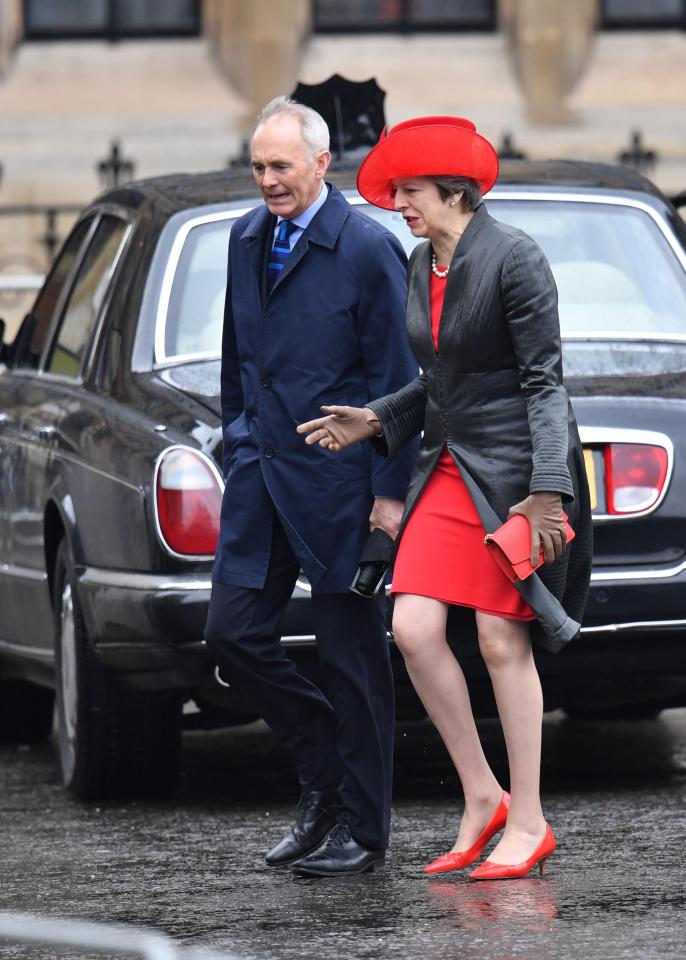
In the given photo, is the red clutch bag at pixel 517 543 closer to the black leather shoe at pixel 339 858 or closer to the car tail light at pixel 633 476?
the black leather shoe at pixel 339 858

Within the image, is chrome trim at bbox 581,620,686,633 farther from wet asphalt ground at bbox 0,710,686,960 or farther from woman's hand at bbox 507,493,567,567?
woman's hand at bbox 507,493,567,567

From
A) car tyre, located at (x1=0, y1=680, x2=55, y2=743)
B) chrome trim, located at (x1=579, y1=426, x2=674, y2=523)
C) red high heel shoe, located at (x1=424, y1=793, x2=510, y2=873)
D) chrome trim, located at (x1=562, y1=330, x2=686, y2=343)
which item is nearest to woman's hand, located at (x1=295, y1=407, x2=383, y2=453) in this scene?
red high heel shoe, located at (x1=424, y1=793, x2=510, y2=873)

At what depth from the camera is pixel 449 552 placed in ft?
19.7

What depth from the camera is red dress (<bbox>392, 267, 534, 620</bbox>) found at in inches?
235

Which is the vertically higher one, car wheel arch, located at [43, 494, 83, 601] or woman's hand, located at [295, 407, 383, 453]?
woman's hand, located at [295, 407, 383, 453]

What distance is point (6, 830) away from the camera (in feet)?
23.5

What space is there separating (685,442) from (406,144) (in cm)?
144

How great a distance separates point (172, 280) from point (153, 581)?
1.18 metres

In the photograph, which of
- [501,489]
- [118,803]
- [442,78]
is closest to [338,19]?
[442,78]

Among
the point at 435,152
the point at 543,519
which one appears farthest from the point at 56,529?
the point at 543,519

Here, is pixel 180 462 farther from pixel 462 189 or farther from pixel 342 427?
pixel 462 189

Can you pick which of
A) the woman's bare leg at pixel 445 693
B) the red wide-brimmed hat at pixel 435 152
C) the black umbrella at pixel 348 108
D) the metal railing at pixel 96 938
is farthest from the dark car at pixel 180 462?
the metal railing at pixel 96 938

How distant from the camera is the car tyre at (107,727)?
743 centimetres

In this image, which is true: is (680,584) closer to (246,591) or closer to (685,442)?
(685,442)
